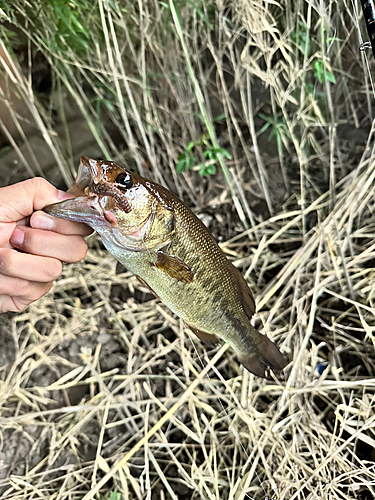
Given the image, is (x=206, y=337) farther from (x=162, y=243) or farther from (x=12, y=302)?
(x=12, y=302)

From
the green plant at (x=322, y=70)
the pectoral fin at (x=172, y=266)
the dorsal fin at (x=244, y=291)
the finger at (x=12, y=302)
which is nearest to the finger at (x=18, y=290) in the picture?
the finger at (x=12, y=302)

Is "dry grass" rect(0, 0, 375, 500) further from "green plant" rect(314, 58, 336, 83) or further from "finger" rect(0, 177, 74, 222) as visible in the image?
"finger" rect(0, 177, 74, 222)

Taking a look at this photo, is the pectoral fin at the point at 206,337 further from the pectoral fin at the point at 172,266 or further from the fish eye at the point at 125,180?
the fish eye at the point at 125,180

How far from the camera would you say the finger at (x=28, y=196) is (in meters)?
1.02

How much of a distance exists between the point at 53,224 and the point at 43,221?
0.03 m

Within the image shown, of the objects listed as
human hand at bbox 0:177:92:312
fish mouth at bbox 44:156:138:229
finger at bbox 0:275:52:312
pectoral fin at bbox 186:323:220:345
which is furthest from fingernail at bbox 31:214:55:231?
pectoral fin at bbox 186:323:220:345

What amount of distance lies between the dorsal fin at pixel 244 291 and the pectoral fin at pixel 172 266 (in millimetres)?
169

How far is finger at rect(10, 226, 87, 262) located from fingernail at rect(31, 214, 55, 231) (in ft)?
0.06

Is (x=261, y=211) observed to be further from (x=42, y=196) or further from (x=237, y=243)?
(x=42, y=196)

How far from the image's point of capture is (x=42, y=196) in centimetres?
103

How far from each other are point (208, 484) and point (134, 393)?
1.48 feet

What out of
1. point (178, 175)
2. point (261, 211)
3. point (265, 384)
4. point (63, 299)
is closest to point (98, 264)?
point (63, 299)

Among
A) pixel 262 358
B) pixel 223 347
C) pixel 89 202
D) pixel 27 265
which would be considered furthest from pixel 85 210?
pixel 223 347

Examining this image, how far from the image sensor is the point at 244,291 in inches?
45.0
